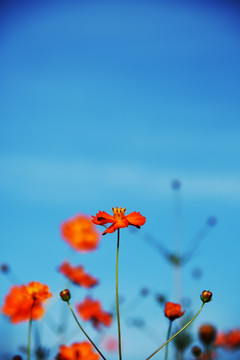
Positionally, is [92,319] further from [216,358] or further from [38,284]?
[38,284]

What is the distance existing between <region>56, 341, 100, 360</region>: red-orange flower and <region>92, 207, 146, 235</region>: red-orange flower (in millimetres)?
481

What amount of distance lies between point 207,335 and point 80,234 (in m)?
0.99

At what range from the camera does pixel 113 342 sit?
527 centimetres

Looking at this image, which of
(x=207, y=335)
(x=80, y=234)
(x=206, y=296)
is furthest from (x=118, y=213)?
(x=80, y=234)

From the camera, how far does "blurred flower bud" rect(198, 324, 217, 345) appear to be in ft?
6.29

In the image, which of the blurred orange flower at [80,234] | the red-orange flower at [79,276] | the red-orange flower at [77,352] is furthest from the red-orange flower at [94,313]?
the red-orange flower at [77,352]

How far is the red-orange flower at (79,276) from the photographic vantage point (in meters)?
2.29

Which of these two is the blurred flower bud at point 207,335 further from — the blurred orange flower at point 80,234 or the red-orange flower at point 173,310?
the blurred orange flower at point 80,234

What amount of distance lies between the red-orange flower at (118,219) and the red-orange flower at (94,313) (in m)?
1.10

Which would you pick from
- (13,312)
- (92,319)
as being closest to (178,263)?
(92,319)

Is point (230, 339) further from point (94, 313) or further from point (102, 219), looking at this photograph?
point (102, 219)

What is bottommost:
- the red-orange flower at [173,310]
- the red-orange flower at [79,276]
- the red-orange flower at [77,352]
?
the red-orange flower at [77,352]

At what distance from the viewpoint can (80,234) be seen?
2.69 meters

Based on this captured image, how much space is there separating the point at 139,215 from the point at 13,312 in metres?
0.75
